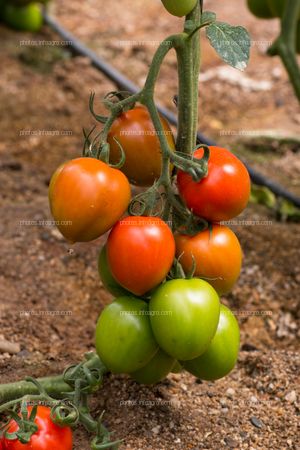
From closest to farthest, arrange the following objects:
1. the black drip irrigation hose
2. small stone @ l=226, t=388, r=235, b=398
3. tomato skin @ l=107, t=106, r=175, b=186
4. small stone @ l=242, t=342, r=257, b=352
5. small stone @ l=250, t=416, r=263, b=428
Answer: tomato skin @ l=107, t=106, r=175, b=186
small stone @ l=250, t=416, r=263, b=428
small stone @ l=226, t=388, r=235, b=398
small stone @ l=242, t=342, r=257, b=352
the black drip irrigation hose

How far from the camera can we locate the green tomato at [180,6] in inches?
57.2

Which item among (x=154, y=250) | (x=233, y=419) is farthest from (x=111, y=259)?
(x=233, y=419)

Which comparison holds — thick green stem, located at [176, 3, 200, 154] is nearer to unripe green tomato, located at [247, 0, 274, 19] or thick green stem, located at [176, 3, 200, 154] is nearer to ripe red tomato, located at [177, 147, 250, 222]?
ripe red tomato, located at [177, 147, 250, 222]

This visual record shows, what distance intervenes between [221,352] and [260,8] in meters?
1.52

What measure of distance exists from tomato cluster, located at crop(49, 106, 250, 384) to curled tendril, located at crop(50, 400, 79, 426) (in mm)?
116

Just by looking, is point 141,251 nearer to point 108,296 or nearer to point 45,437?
point 45,437

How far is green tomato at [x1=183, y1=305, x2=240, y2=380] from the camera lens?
5.01ft

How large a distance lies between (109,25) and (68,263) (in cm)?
264

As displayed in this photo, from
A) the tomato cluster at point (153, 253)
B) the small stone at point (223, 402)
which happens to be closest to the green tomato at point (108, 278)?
A: the tomato cluster at point (153, 253)

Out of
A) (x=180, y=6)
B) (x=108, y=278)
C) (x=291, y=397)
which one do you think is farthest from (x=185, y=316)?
(x=180, y=6)

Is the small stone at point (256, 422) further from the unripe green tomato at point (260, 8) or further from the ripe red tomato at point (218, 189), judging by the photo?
the unripe green tomato at point (260, 8)

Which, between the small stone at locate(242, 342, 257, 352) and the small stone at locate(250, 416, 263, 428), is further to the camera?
the small stone at locate(242, 342, 257, 352)

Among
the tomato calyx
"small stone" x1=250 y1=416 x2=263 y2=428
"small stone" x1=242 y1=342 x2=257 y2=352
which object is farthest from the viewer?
"small stone" x1=242 y1=342 x2=257 y2=352

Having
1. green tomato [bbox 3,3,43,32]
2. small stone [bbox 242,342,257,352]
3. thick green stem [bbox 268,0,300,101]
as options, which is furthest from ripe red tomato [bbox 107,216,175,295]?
green tomato [bbox 3,3,43,32]
